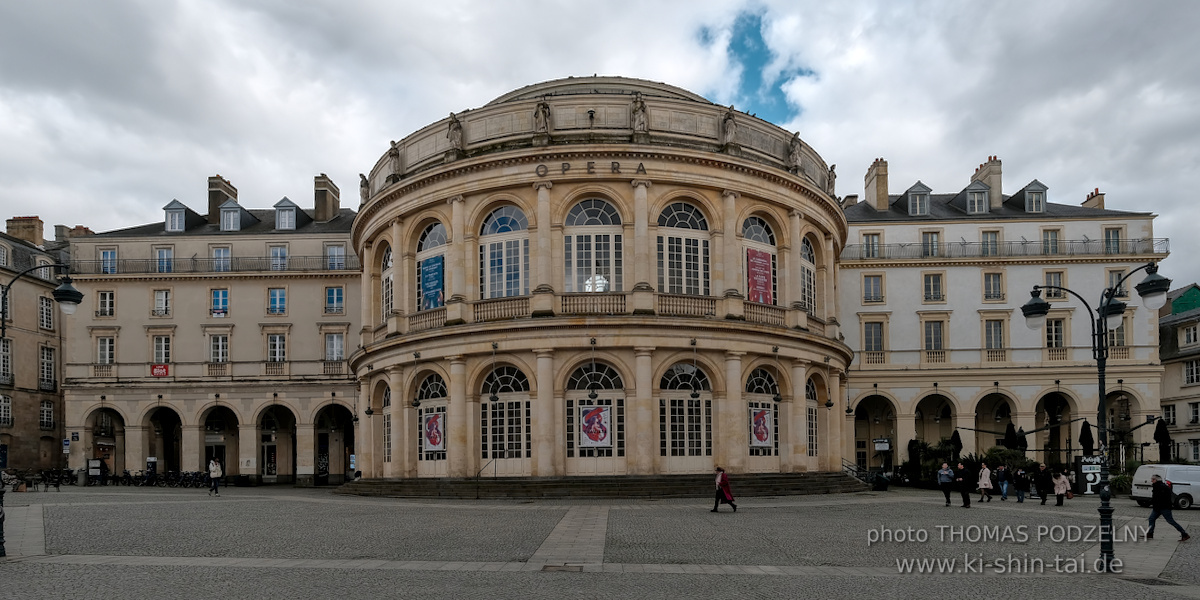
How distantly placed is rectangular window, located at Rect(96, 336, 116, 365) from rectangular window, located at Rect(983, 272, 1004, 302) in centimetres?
5163

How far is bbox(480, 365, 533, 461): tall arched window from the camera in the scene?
36.3 meters

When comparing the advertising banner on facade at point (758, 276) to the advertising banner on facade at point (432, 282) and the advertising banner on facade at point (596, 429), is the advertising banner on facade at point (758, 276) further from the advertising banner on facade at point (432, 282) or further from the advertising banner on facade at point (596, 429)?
the advertising banner on facade at point (432, 282)

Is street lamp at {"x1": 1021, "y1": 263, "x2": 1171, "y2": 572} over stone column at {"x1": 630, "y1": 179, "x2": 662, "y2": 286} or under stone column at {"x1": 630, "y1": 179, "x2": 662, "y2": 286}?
under

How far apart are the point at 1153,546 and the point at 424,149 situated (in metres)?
29.5

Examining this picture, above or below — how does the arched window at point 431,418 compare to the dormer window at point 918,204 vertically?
below

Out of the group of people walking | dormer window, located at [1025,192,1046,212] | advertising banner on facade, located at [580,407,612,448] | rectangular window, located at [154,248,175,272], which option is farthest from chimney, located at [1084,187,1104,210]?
Result: rectangular window, located at [154,248,175,272]

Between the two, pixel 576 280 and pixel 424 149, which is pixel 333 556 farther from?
Result: pixel 424 149

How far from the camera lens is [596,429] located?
35719 millimetres

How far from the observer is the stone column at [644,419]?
35.2 m

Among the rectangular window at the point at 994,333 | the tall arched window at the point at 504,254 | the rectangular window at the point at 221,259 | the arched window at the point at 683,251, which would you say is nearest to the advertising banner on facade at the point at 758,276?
the arched window at the point at 683,251

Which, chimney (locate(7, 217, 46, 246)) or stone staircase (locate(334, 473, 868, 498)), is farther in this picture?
chimney (locate(7, 217, 46, 246))

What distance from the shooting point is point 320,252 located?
6066 cm

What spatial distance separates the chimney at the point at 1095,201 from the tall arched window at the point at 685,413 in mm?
38678

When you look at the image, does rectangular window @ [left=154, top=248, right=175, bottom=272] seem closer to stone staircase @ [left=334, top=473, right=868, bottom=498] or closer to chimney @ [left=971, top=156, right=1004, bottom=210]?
stone staircase @ [left=334, top=473, right=868, bottom=498]
